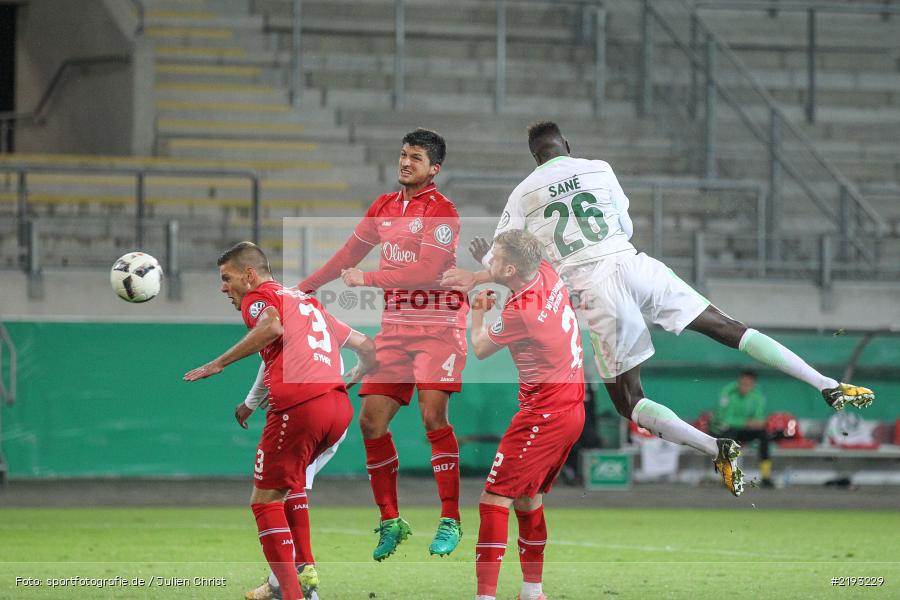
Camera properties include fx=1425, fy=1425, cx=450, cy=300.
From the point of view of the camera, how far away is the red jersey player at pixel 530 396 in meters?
6.71

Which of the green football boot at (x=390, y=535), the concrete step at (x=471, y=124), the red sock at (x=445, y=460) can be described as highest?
the concrete step at (x=471, y=124)

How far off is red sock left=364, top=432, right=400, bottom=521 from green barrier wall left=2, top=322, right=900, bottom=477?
23.6ft

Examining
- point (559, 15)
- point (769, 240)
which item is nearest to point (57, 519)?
point (769, 240)

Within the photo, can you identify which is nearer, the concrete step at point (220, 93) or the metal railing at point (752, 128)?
the metal railing at point (752, 128)

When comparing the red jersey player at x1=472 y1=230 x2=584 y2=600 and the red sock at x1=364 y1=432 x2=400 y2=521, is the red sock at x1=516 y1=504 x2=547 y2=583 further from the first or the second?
the red sock at x1=364 y1=432 x2=400 y2=521

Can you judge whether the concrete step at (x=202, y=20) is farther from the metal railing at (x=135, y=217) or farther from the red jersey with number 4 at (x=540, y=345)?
the red jersey with number 4 at (x=540, y=345)

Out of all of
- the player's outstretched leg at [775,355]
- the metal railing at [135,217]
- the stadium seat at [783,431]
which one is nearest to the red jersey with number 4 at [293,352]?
the player's outstretched leg at [775,355]

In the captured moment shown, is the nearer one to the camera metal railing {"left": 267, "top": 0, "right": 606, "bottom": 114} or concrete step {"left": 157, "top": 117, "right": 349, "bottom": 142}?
concrete step {"left": 157, "top": 117, "right": 349, "bottom": 142}

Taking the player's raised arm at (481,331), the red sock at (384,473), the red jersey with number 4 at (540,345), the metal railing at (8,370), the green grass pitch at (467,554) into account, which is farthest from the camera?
the metal railing at (8,370)

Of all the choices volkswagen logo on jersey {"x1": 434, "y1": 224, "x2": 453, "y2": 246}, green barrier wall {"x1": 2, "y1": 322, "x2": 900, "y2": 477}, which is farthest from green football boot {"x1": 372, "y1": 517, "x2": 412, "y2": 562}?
green barrier wall {"x1": 2, "y1": 322, "x2": 900, "y2": 477}

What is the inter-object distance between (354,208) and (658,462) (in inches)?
183

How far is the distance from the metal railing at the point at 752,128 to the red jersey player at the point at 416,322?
8.55 meters

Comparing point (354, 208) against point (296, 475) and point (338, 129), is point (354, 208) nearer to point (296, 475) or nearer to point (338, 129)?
point (338, 129)

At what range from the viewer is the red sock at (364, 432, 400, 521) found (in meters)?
7.86
